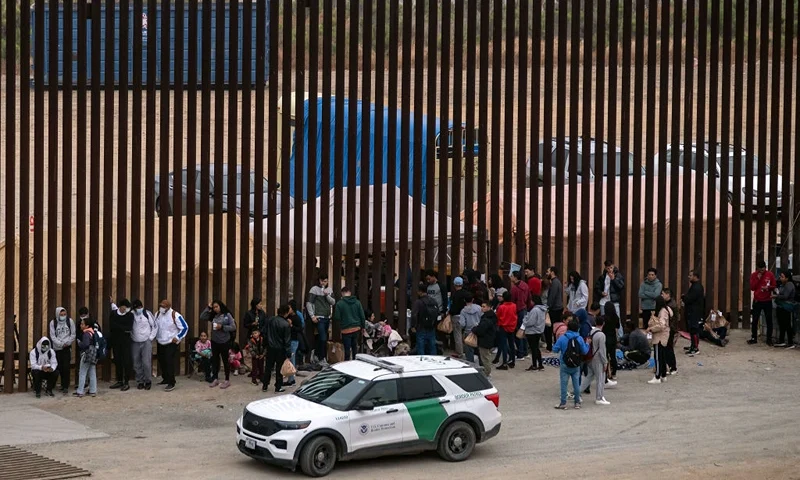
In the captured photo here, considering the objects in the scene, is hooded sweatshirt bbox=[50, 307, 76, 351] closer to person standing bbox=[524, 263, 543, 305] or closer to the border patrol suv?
the border patrol suv

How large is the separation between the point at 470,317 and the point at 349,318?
191cm

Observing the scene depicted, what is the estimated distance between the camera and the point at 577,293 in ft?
71.8

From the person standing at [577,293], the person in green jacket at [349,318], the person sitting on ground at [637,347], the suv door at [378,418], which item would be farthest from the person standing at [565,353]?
the person in green jacket at [349,318]

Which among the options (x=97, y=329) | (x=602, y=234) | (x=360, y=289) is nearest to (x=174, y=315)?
(x=97, y=329)

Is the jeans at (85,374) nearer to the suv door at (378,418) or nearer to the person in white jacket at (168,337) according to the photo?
the person in white jacket at (168,337)

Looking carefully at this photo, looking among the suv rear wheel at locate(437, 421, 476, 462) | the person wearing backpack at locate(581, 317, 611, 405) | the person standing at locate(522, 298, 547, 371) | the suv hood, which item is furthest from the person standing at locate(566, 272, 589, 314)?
the suv hood

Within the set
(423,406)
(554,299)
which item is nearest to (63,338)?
(423,406)

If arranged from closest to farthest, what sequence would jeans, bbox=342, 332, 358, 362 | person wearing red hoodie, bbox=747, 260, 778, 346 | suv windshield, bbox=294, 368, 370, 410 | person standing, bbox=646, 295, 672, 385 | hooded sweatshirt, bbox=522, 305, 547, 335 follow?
1. suv windshield, bbox=294, 368, 370, 410
2. person standing, bbox=646, 295, 672, 385
3. hooded sweatshirt, bbox=522, 305, 547, 335
4. jeans, bbox=342, 332, 358, 362
5. person wearing red hoodie, bbox=747, 260, 778, 346

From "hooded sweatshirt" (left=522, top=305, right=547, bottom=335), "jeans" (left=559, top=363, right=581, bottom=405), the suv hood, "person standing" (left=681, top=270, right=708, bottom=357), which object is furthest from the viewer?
"person standing" (left=681, top=270, right=708, bottom=357)

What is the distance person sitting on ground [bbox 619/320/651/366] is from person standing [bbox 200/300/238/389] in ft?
20.5

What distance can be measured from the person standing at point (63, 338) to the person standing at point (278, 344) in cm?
296

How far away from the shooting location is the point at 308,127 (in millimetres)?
22172

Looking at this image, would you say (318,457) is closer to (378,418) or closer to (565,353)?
(378,418)

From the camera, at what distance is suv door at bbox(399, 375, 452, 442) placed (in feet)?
52.7
